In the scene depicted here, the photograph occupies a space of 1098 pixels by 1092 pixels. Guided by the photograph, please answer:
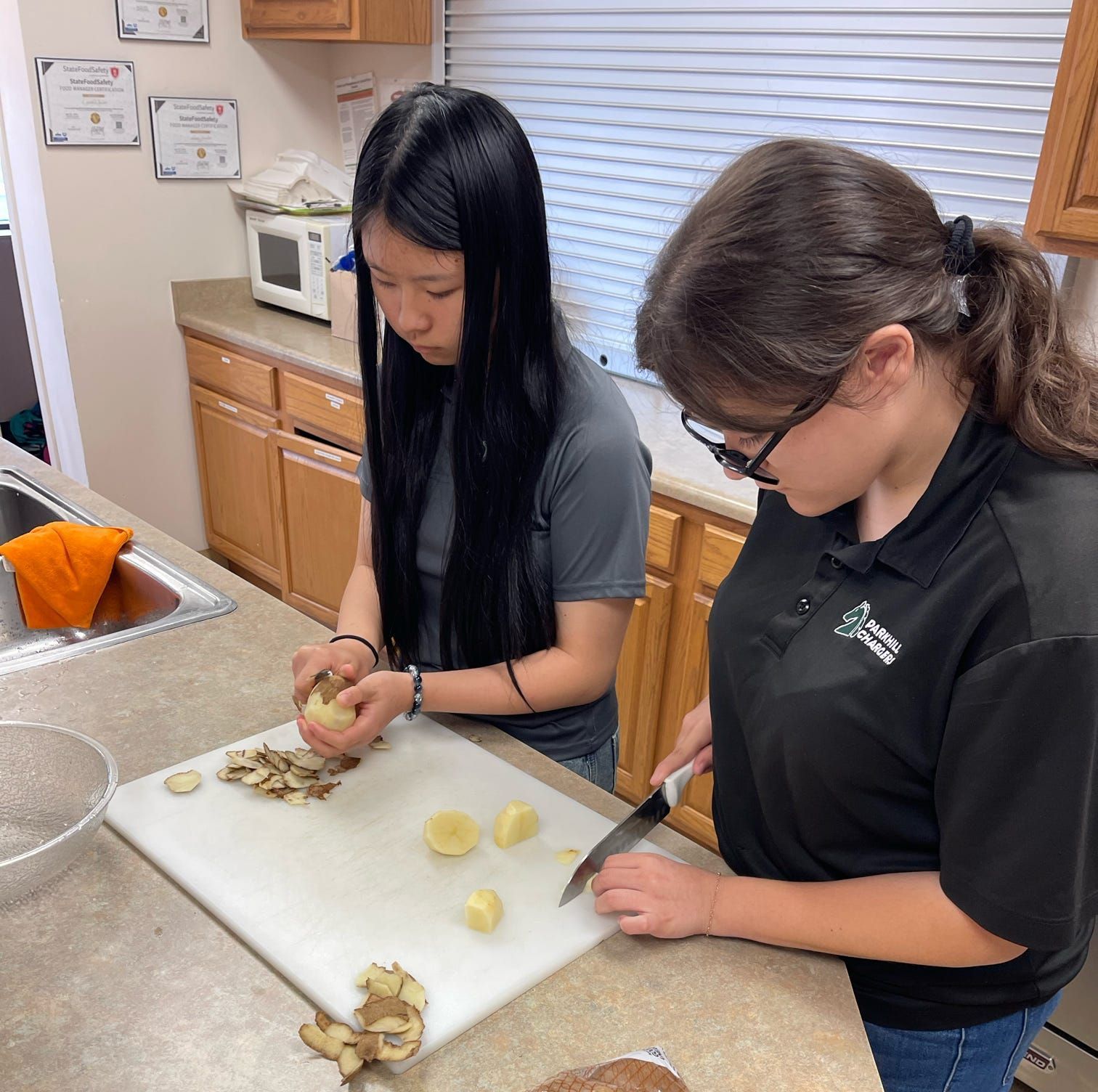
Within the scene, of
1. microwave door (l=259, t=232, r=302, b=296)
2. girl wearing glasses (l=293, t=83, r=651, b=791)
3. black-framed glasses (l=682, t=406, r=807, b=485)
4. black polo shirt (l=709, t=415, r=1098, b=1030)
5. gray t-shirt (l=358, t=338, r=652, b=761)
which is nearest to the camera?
black polo shirt (l=709, t=415, r=1098, b=1030)

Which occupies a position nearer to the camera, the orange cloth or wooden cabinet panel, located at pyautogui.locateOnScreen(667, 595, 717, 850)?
the orange cloth

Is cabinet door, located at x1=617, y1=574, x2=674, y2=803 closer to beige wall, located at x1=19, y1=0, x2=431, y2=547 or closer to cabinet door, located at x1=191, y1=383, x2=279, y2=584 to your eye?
cabinet door, located at x1=191, y1=383, x2=279, y2=584

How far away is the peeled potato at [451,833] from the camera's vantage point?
35.9 inches

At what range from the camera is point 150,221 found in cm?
306

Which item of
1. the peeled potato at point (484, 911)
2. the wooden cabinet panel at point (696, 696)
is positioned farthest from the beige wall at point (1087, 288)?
the peeled potato at point (484, 911)

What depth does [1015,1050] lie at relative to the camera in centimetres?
88

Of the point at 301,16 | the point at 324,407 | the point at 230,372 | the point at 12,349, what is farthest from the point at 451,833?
the point at 12,349

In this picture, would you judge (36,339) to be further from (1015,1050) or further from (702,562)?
(1015,1050)

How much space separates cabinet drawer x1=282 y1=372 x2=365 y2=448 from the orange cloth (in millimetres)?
1187

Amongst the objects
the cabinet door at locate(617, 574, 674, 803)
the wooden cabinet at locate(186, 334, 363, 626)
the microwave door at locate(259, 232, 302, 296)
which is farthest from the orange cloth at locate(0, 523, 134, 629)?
the microwave door at locate(259, 232, 302, 296)

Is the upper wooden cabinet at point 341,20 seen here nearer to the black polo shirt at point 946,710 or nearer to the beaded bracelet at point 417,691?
the beaded bracelet at point 417,691

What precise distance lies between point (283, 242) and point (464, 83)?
745 millimetres

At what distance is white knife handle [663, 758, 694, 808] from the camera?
97 centimetres

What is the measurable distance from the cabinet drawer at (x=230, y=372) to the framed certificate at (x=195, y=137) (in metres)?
0.53
